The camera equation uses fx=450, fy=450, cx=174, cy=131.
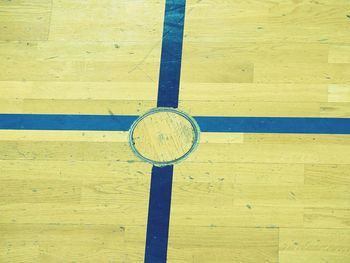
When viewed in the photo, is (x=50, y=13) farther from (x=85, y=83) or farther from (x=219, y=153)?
(x=219, y=153)

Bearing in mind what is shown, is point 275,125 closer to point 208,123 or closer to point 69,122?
point 208,123

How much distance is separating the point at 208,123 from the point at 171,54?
58cm

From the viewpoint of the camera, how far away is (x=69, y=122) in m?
3.04

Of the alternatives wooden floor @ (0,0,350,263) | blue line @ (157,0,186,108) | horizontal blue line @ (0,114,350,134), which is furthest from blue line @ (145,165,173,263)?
blue line @ (157,0,186,108)

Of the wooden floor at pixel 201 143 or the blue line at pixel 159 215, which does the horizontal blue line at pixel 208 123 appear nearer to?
the wooden floor at pixel 201 143

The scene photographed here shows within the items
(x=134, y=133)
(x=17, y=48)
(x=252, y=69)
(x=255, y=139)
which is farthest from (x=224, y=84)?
(x=17, y=48)

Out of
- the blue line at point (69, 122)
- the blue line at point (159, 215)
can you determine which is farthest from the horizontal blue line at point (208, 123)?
the blue line at point (159, 215)

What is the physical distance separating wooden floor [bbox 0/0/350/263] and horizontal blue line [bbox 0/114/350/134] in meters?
0.04

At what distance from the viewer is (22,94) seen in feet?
10.2

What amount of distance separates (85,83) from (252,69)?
1165mm

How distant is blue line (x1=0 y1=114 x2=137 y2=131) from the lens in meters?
3.03

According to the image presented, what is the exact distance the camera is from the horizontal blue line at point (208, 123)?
9.75 feet

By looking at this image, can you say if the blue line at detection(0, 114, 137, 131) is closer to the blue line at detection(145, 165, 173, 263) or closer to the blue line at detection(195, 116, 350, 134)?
the blue line at detection(145, 165, 173, 263)


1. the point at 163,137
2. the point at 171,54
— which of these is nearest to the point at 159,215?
→ the point at 163,137
